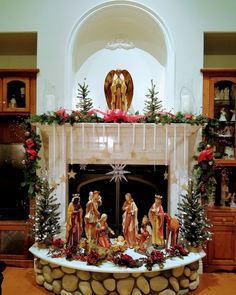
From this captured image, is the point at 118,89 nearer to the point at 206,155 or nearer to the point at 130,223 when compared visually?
the point at 206,155

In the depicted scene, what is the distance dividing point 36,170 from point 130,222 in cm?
132

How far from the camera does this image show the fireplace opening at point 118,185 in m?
4.36

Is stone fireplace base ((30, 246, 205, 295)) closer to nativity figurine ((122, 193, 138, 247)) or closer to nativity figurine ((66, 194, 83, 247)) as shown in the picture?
A: nativity figurine ((66, 194, 83, 247))

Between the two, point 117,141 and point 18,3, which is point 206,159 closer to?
point 117,141

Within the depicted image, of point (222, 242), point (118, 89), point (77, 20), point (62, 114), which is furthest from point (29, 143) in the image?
point (222, 242)

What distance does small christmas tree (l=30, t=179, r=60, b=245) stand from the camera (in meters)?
3.89

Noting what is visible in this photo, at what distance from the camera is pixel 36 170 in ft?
13.9

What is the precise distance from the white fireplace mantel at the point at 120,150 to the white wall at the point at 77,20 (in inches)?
19.2

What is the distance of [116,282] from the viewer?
3420mm

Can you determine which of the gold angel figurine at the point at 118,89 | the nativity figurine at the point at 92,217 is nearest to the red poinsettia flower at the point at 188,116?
the gold angel figurine at the point at 118,89

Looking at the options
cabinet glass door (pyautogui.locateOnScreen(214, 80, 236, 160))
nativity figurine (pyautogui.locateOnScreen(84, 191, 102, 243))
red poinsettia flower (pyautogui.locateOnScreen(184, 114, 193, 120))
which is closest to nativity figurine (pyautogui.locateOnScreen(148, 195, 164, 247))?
nativity figurine (pyautogui.locateOnScreen(84, 191, 102, 243))

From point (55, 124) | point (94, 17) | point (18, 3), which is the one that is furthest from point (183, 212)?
point (18, 3)

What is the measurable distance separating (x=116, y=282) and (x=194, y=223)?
108 centimetres

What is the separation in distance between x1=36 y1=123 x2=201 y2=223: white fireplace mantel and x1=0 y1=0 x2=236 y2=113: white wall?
19.2 inches
